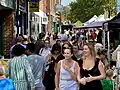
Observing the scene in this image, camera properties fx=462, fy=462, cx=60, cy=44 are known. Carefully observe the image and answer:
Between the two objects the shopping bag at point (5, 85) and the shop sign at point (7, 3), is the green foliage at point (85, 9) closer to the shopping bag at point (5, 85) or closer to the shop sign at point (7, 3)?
the shop sign at point (7, 3)

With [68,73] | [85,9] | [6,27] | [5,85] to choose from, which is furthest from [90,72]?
[85,9]

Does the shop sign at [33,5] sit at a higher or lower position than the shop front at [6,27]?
higher

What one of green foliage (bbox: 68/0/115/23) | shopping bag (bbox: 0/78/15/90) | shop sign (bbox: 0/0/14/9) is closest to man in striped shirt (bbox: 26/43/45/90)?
shopping bag (bbox: 0/78/15/90)

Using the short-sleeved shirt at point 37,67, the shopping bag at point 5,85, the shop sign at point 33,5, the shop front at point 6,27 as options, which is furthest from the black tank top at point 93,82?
the shop sign at point 33,5

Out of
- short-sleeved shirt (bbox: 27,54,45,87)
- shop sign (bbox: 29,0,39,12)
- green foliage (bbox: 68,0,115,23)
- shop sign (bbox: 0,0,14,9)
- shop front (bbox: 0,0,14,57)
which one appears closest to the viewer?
short-sleeved shirt (bbox: 27,54,45,87)

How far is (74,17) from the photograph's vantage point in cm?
8644

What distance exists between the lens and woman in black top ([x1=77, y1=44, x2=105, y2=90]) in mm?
8430

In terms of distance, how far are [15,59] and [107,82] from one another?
220 cm

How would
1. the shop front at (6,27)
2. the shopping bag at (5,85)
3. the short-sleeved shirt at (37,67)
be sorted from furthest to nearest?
the shop front at (6,27), the short-sleeved shirt at (37,67), the shopping bag at (5,85)

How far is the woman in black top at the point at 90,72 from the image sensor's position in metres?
8.43

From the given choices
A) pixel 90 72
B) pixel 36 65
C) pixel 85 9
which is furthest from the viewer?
pixel 85 9

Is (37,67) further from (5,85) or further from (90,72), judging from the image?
(5,85)

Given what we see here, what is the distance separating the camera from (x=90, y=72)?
27.8 feet

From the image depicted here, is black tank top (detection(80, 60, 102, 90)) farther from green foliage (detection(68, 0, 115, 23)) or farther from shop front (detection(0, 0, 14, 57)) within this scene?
green foliage (detection(68, 0, 115, 23))
